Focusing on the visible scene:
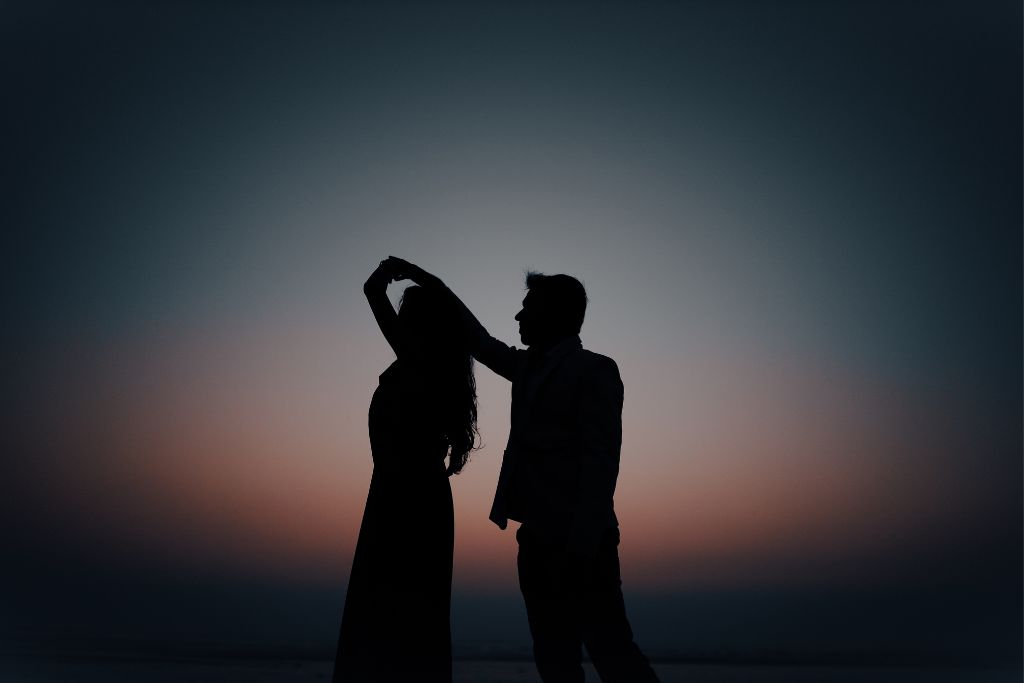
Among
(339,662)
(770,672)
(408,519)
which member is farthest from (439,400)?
(770,672)

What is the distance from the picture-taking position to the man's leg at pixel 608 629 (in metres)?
2.57

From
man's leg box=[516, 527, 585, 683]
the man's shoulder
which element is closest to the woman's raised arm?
the man's shoulder

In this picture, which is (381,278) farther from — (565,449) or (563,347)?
(565,449)

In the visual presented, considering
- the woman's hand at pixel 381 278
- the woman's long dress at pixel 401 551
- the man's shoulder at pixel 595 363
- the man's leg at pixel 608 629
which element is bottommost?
the man's leg at pixel 608 629

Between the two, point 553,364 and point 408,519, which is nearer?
point 553,364

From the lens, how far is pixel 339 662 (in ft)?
10.3

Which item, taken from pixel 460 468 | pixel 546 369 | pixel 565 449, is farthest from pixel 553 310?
pixel 460 468

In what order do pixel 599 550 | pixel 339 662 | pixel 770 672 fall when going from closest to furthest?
pixel 599 550 → pixel 339 662 → pixel 770 672

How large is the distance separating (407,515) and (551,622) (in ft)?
2.59

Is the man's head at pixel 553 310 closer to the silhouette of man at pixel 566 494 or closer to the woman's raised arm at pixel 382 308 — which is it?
the silhouette of man at pixel 566 494

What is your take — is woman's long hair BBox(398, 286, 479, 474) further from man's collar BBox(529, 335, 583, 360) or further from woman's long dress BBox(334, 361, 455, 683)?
man's collar BBox(529, 335, 583, 360)

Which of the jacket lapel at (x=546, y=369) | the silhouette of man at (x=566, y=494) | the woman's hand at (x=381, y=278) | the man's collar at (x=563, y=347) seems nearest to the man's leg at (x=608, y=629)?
the silhouette of man at (x=566, y=494)

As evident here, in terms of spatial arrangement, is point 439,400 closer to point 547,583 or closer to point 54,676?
point 547,583

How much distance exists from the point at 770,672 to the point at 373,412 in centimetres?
644
